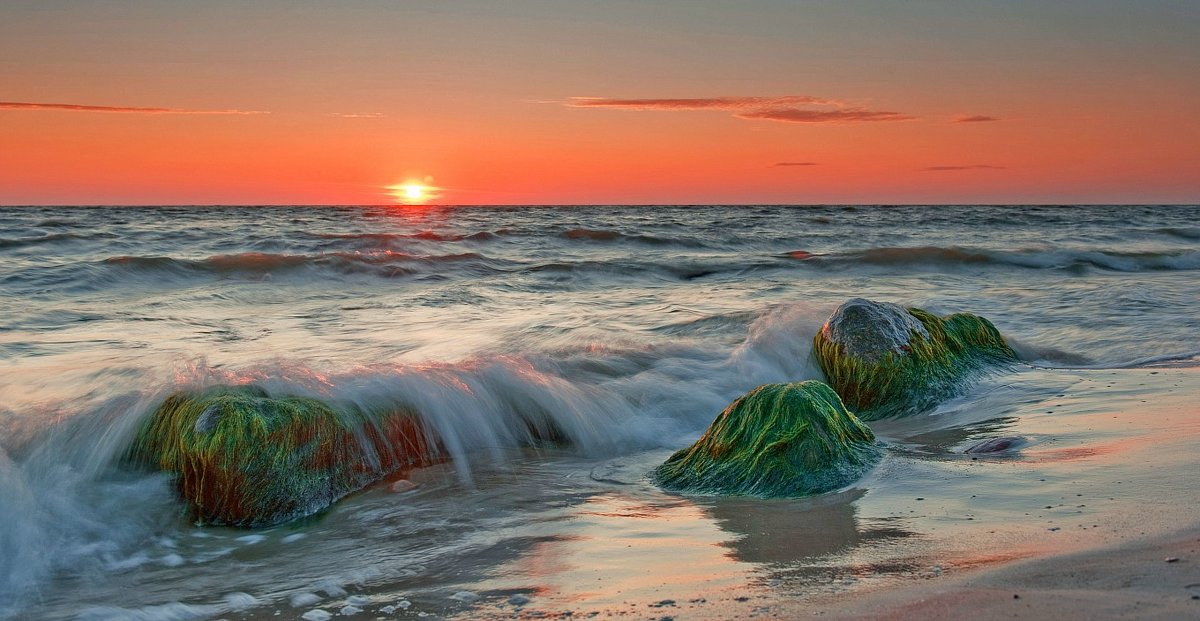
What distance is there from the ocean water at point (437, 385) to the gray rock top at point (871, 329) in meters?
0.43

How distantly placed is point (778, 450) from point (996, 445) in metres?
1.21

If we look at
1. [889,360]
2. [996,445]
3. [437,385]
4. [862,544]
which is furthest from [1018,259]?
[862,544]

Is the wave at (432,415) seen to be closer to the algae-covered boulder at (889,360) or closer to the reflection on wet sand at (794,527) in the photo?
the algae-covered boulder at (889,360)

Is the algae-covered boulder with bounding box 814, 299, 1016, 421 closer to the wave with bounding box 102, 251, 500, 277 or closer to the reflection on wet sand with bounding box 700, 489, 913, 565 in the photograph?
the reflection on wet sand with bounding box 700, 489, 913, 565

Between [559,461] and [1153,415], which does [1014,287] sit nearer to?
[1153,415]

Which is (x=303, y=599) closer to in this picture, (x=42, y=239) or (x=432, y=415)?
(x=432, y=415)

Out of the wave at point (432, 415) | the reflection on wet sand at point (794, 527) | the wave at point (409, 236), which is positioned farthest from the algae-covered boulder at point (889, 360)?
the wave at point (409, 236)

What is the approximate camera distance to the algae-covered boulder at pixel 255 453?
407 cm

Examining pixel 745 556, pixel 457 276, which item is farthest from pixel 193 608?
pixel 457 276

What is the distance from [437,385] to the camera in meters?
5.50

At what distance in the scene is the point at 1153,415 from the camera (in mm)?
4863

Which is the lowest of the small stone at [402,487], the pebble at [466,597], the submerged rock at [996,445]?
the small stone at [402,487]

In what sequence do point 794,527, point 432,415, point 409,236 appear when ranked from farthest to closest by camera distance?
point 409,236 < point 432,415 < point 794,527

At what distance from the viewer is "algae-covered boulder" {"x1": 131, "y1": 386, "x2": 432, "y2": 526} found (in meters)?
4.07
